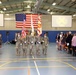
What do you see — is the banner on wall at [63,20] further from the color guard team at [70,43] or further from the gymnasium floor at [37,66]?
the gymnasium floor at [37,66]

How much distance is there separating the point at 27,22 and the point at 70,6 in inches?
307

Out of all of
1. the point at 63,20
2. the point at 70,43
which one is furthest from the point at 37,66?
the point at 63,20

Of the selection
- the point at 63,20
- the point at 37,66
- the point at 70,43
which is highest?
the point at 63,20

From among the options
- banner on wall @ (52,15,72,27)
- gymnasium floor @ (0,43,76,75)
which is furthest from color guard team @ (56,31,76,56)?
banner on wall @ (52,15,72,27)

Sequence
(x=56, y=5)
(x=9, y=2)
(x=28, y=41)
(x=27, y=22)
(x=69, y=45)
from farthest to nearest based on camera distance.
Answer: (x=56, y=5) < (x=9, y=2) < (x=27, y=22) < (x=69, y=45) < (x=28, y=41)

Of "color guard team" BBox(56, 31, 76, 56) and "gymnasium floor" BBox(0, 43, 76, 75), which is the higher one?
"color guard team" BBox(56, 31, 76, 56)

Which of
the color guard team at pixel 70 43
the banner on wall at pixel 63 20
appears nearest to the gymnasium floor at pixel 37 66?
the color guard team at pixel 70 43

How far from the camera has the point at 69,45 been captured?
50.0ft

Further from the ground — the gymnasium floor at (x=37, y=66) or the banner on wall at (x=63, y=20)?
the banner on wall at (x=63, y=20)

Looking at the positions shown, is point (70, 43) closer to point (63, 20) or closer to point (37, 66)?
point (37, 66)

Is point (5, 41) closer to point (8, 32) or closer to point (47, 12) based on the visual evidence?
point (8, 32)

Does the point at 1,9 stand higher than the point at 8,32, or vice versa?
the point at 1,9

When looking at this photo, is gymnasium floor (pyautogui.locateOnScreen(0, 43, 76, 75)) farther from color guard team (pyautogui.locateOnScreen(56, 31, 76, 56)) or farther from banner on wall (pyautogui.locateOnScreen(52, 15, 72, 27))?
banner on wall (pyautogui.locateOnScreen(52, 15, 72, 27))

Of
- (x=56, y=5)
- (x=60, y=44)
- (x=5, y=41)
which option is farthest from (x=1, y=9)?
(x=60, y=44)
